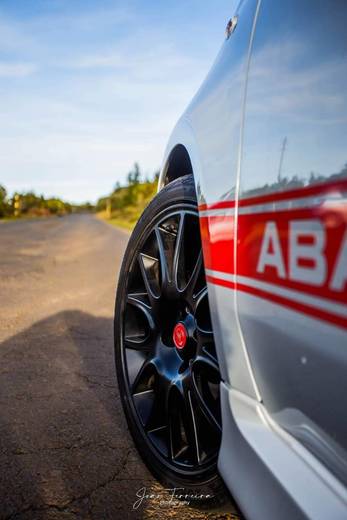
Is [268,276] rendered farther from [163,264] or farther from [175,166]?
[175,166]

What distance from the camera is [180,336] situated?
166cm

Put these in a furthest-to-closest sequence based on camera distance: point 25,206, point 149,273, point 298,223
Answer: point 25,206 < point 149,273 < point 298,223

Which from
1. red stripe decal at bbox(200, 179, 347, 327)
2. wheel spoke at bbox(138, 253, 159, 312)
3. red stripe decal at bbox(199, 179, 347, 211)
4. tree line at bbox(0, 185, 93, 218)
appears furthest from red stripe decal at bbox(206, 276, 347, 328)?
tree line at bbox(0, 185, 93, 218)

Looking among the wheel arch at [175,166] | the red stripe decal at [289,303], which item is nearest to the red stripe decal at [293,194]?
the red stripe decal at [289,303]

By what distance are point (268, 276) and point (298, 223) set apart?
159 millimetres

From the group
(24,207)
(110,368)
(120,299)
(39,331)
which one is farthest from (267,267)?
(24,207)

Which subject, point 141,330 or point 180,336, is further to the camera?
point 141,330

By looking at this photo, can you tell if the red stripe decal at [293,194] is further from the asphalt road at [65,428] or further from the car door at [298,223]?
the asphalt road at [65,428]

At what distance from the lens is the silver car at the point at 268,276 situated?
0.83 m

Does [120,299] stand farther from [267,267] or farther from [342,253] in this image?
[342,253]

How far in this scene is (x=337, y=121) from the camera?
828 millimetres

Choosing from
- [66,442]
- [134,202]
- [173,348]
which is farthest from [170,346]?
[134,202]

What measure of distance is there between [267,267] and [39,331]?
2965 mm

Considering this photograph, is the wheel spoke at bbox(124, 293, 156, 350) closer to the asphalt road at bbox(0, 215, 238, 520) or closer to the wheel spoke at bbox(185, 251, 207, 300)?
the wheel spoke at bbox(185, 251, 207, 300)
